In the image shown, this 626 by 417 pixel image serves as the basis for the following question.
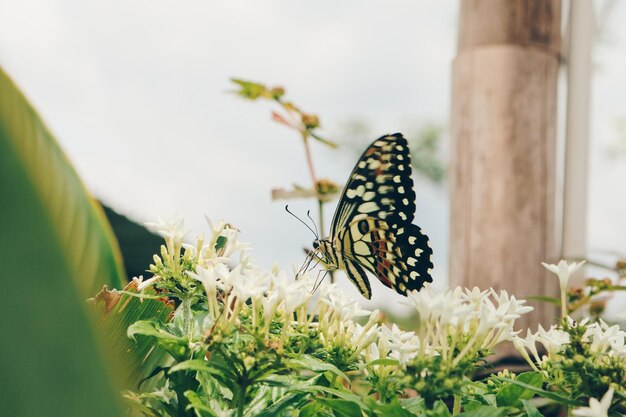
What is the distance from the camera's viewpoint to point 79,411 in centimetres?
60

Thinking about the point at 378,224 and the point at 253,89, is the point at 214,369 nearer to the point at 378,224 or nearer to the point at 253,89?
the point at 378,224

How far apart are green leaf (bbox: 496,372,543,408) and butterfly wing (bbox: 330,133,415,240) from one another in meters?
0.45

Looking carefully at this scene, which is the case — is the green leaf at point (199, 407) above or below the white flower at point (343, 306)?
below

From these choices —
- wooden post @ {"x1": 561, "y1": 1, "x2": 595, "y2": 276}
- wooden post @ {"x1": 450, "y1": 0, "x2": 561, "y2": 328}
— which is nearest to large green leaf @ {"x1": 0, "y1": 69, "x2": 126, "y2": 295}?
wooden post @ {"x1": 450, "y1": 0, "x2": 561, "y2": 328}

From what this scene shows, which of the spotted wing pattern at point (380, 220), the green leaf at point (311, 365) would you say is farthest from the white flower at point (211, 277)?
the spotted wing pattern at point (380, 220)

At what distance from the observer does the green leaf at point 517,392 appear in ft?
2.35

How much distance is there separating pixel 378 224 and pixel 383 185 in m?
0.07

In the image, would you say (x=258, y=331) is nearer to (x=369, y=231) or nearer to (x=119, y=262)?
(x=369, y=231)

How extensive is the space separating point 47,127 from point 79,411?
535 millimetres

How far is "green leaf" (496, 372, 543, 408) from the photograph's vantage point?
716 millimetres

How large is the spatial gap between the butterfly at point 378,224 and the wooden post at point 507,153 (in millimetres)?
941

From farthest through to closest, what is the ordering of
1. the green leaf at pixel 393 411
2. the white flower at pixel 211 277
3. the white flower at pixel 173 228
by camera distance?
the white flower at pixel 173 228 < the white flower at pixel 211 277 < the green leaf at pixel 393 411

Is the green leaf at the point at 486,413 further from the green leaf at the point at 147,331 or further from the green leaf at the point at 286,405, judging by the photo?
the green leaf at the point at 147,331

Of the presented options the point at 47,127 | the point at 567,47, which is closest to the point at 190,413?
the point at 47,127
